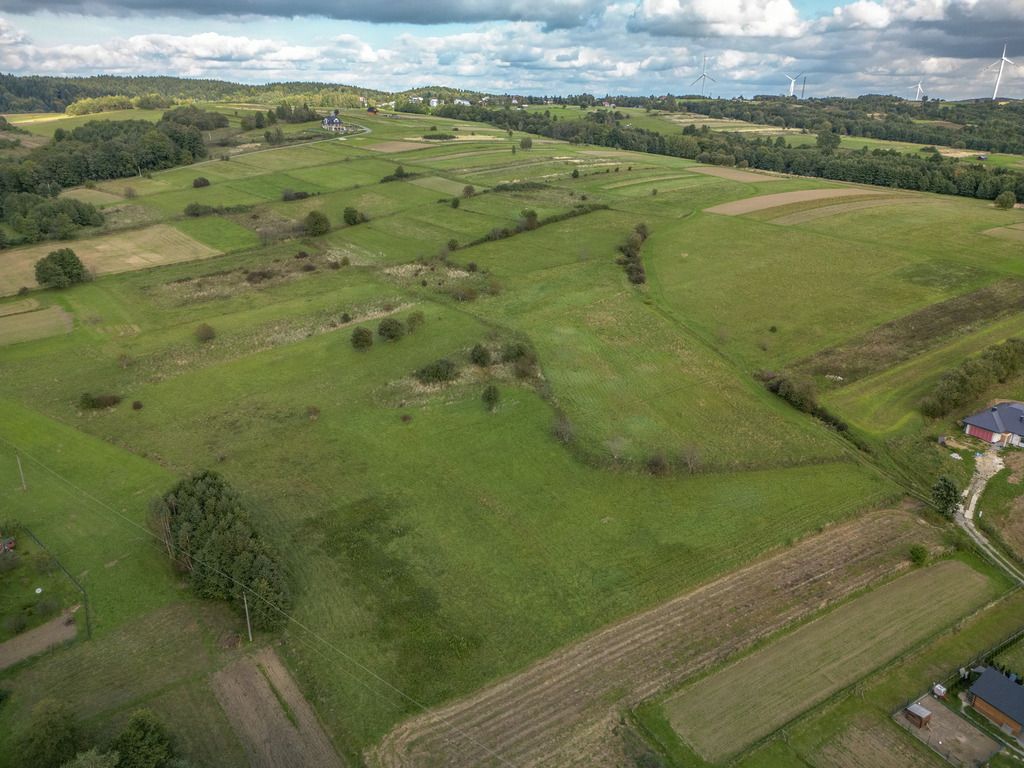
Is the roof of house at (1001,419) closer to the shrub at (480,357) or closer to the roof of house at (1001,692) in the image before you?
the roof of house at (1001,692)

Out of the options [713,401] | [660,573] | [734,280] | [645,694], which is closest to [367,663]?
[645,694]

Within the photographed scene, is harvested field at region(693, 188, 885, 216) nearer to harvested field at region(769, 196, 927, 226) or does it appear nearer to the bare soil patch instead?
harvested field at region(769, 196, 927, 226)

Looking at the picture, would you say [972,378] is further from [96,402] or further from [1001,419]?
[96,402]

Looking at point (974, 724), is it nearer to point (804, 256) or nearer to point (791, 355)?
point (791, 355)

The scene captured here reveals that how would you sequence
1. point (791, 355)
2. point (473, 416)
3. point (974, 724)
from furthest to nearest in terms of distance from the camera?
point (791, 355) < point (473, 416) < point (974, 724)

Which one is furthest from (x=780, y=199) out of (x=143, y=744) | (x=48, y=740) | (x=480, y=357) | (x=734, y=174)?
(x=48, y=740)

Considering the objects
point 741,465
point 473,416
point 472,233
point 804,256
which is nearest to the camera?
point 741,465

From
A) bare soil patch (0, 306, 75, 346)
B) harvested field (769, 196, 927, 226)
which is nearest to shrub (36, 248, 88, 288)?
bare soil patch (0, 306, 75, 346)
